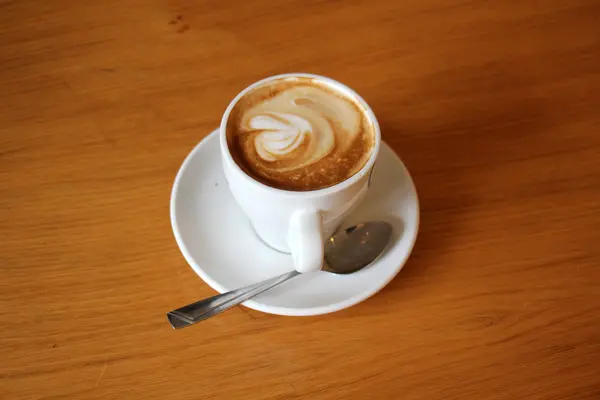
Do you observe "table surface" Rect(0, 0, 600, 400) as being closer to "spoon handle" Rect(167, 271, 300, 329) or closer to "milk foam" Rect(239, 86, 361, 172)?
"spoon handle" Rect(167, 271, 300, 329)

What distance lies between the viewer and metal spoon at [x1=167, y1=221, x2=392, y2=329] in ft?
1.89

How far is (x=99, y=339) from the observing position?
1.93 feet

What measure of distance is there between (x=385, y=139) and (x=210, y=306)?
36 centimetres

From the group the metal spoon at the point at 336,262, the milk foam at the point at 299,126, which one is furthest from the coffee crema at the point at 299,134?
the metal spoon at the point at 336,262

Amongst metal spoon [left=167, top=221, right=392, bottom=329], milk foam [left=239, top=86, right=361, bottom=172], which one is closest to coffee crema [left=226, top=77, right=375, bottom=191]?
milk foam [left=239, top=86, right=361, bottom=172]

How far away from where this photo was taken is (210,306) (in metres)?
0.58

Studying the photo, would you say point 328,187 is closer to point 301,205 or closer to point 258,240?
point 301,205

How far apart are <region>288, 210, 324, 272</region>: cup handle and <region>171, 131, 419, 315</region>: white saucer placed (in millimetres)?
54

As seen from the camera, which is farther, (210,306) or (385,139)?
(385,139)

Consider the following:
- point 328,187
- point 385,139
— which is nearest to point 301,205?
point 328,187

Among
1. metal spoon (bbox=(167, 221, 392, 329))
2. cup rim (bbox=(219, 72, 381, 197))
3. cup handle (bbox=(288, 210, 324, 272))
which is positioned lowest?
metal spoon (bbox=(167, 221, 392, 329))

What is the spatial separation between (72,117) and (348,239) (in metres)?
0.43

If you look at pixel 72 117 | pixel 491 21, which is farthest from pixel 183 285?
pixel 491 21

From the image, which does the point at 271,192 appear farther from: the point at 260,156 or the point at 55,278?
the point at 55,278
